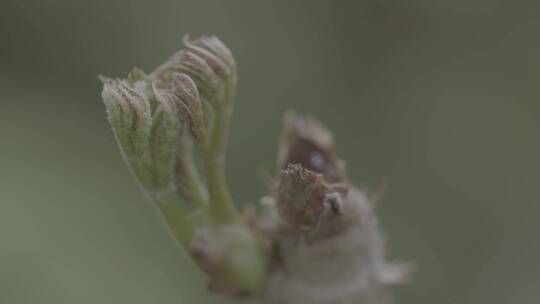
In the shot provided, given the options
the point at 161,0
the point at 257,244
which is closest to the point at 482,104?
the point at 161,0

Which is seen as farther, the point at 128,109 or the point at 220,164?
the point at 220,164

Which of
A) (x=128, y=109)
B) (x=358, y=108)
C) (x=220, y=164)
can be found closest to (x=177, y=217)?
(x=220, y=164)

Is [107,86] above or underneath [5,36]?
underneath

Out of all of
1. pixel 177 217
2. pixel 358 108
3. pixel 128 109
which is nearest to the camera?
pixel 128 109

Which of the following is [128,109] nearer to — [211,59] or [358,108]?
[211,59]

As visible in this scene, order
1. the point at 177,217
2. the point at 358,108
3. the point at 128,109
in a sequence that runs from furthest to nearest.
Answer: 1. the point at 358,108
2. the point at 177,217
3. the point at 128,109

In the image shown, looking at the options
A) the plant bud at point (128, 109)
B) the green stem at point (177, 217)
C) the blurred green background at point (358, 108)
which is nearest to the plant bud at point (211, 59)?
the plant bud at point (128, 109)

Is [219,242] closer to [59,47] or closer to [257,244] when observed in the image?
[257,244]

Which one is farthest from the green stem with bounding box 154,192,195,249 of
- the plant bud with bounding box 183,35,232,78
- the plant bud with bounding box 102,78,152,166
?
the plant bud with bounding box 183,35,232,78

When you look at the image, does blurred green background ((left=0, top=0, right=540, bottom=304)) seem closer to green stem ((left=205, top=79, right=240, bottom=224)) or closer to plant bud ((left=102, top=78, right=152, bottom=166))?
green stem ((left=205, top=79, right=240, bottom=224))
